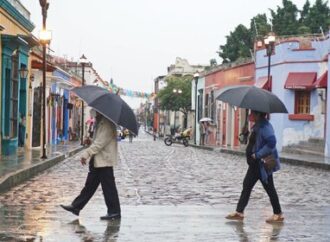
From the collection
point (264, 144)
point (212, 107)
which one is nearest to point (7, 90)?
point (264, 144)

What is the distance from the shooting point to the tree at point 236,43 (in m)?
68.1

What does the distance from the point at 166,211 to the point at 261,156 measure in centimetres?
203

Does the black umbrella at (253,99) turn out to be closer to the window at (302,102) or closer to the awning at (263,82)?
the window at (302,102)

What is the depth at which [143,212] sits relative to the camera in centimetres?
1062

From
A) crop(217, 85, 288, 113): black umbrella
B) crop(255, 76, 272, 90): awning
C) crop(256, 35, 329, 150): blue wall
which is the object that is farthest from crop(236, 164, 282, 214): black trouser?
crop(255, 76, 272, 90): awning

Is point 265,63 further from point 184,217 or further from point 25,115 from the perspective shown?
point 184,217

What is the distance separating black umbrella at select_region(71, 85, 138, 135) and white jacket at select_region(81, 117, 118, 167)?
231 millimetres

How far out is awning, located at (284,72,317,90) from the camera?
1351 inches

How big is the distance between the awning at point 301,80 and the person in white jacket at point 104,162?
25508 mm

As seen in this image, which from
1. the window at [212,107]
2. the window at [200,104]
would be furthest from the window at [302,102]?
the window at [200,104]

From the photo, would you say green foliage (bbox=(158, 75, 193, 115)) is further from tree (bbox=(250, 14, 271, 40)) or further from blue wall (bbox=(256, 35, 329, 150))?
blue wall (bbox=(256, 35, 329, 150))

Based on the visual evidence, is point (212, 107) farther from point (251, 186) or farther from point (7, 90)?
point (251, 186)

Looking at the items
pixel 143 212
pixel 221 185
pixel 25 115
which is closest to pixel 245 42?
pixel 25 115

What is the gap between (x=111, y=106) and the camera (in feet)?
31.2
